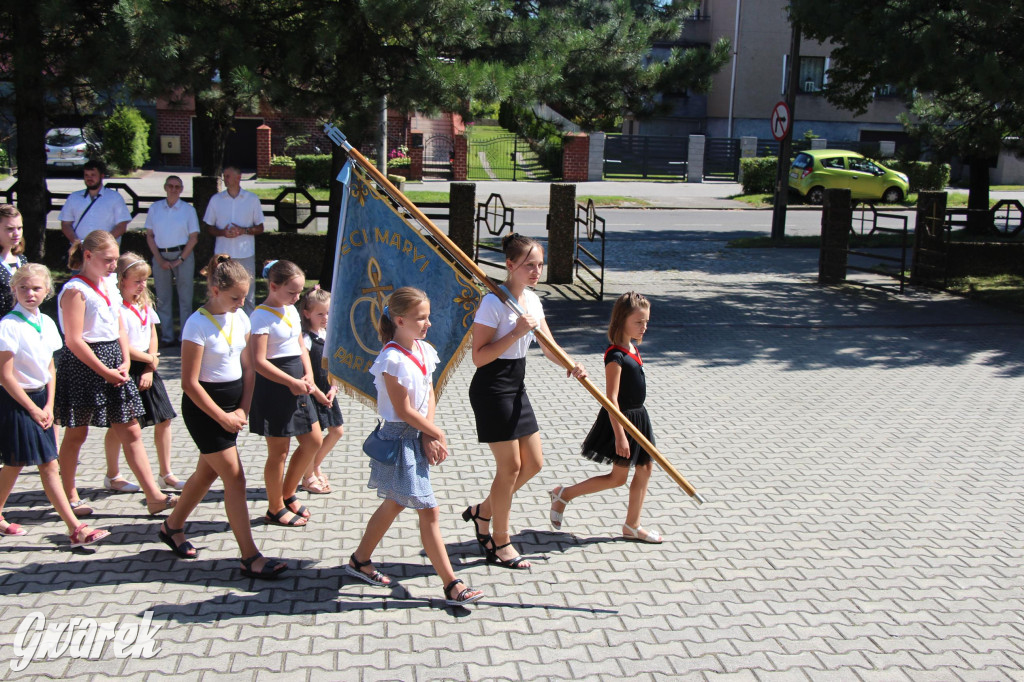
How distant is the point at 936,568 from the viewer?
16.9 ft

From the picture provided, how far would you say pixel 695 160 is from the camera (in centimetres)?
3712

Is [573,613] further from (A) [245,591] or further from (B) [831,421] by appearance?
(B) [831,421]

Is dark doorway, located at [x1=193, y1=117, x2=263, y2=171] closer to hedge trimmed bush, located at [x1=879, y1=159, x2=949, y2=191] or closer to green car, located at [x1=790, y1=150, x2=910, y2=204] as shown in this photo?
green car, located at [x1=790, y1=150, x2=910, y2=204]

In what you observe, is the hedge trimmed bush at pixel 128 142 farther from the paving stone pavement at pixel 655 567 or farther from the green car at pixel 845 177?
the paving stone pavement at pixel 655 567

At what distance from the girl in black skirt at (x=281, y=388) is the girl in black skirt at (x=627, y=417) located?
1.56 metres

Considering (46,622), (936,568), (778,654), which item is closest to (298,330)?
(46,622)

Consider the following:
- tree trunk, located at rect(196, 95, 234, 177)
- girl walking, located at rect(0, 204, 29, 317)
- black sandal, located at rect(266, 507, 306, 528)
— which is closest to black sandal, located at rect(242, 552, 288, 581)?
black sandal, located at rect(266, 507, 306, 528)

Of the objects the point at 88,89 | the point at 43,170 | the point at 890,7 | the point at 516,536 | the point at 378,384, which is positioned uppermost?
the point at 890,7

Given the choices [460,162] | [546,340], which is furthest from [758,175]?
[546,340]

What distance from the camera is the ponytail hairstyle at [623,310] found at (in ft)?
17.1

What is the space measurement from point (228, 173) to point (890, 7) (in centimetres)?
857

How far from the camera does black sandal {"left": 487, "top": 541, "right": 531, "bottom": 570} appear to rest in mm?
5031

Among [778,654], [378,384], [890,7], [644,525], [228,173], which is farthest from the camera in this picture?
[890,7]

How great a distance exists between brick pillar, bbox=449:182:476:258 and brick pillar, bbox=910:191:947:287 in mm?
6608
